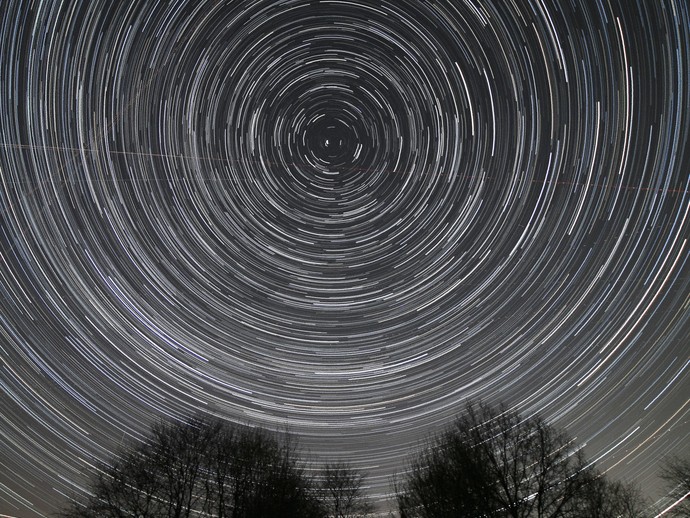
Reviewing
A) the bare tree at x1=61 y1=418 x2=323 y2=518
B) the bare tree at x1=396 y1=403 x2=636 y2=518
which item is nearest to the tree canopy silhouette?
the bare tree at x1=61 y1=418 x2=323 y2=518

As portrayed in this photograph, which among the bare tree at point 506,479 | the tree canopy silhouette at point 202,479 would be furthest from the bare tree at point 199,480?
the bare tree at point 506,479

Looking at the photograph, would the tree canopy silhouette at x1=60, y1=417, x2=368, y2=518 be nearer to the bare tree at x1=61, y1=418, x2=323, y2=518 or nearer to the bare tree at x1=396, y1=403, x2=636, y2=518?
the bare tree at x1=61, y1=418, x2=323, y2=518

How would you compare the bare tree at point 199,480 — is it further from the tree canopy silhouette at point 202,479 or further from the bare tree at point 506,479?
the bare tree at point 506,479

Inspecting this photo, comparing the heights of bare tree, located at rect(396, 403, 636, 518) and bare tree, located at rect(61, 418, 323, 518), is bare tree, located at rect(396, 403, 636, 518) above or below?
below

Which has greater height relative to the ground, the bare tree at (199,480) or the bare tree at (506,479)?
the bare tree at (199,480)

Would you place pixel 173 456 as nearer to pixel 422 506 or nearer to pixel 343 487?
pixel 343 487

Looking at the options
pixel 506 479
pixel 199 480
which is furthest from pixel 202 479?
pixel 506 479

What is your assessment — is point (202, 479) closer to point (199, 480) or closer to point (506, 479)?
point (199, 480)

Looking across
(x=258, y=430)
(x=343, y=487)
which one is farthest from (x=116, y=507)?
(x=343, y=487)
